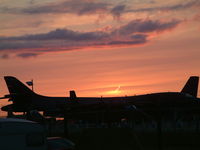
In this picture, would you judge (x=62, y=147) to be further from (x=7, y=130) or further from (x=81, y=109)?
(x=81, y=109)

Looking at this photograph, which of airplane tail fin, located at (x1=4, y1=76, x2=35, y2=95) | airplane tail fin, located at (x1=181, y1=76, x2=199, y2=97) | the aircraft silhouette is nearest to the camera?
the aircraft silhouette

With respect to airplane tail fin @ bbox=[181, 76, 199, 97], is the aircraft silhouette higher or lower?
lower

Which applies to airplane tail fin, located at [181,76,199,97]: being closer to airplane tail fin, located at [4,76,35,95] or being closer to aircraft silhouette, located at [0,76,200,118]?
aircraft silhouette, located at [0,76,200,118]

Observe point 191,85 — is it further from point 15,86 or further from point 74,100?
point 15,86

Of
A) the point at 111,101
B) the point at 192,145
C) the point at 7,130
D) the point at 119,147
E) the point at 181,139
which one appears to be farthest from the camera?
the point at 111,101

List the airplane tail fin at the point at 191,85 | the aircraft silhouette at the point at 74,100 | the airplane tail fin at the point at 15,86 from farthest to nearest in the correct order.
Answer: the airplane tail fin at the point at 191,85
the airplane tail fin at the point at 15,86
the aircraft silhouette at the point at 74,100

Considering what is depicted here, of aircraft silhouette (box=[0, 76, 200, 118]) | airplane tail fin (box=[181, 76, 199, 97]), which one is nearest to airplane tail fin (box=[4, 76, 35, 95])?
aircraft silhouette (box=[0, 76, 200, 118])

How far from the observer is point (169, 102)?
5969 cm

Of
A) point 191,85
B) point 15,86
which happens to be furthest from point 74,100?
point 191,85

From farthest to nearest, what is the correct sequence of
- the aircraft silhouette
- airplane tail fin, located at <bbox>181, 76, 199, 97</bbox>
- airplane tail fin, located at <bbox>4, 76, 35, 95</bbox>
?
airplane tail fin, located at <bbox>181, 76, 199, 97</bbox> → airplane tail fin, located at <bbox>4, 76, 35, 95</bbox> → the aircraft silhouette

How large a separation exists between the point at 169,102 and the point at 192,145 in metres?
35.4

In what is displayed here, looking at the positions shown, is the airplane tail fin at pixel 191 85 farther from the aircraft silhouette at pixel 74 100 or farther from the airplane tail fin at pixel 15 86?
the airplane tail fin at pixel 15 86

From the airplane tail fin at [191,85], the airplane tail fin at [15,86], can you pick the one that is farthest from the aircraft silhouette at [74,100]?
the airplane tail fin at [191,85]

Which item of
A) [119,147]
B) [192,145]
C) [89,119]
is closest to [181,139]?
[192,145]
